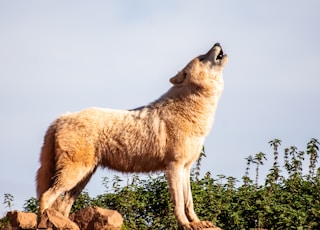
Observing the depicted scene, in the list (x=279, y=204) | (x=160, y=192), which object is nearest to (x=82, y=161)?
→ (x=160, y=192)

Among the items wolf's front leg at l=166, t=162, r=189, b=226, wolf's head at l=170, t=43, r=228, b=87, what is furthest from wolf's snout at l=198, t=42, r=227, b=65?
wolf's front leg at l=166, t=162, r=189, b=226

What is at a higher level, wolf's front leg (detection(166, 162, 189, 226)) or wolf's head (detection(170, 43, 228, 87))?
wolf's head (detection(170, 43, 228, 87))

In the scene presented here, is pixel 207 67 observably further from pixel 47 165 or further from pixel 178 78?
pixel 47 165

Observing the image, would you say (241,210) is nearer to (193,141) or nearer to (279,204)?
(279,204)

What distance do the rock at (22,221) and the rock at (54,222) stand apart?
0.10 metres

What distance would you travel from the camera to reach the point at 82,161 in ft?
40.2

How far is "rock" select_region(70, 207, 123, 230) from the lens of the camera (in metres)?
11.4

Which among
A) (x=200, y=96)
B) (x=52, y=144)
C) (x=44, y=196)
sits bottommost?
(x=44, y=196)

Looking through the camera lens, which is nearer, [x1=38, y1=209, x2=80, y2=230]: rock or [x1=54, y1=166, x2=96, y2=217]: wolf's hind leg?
[x1=38, y1=209, x2=80, y2=230]: rock

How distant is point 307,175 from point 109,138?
4.64 m

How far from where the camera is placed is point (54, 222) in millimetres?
11297

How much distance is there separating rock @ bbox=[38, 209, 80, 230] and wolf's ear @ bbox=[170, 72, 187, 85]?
8.93ft

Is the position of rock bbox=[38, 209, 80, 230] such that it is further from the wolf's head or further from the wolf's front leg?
the wolf's head

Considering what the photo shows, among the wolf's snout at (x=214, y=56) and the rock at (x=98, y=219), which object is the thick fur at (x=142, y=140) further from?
the rock at (x=98, y=219)
